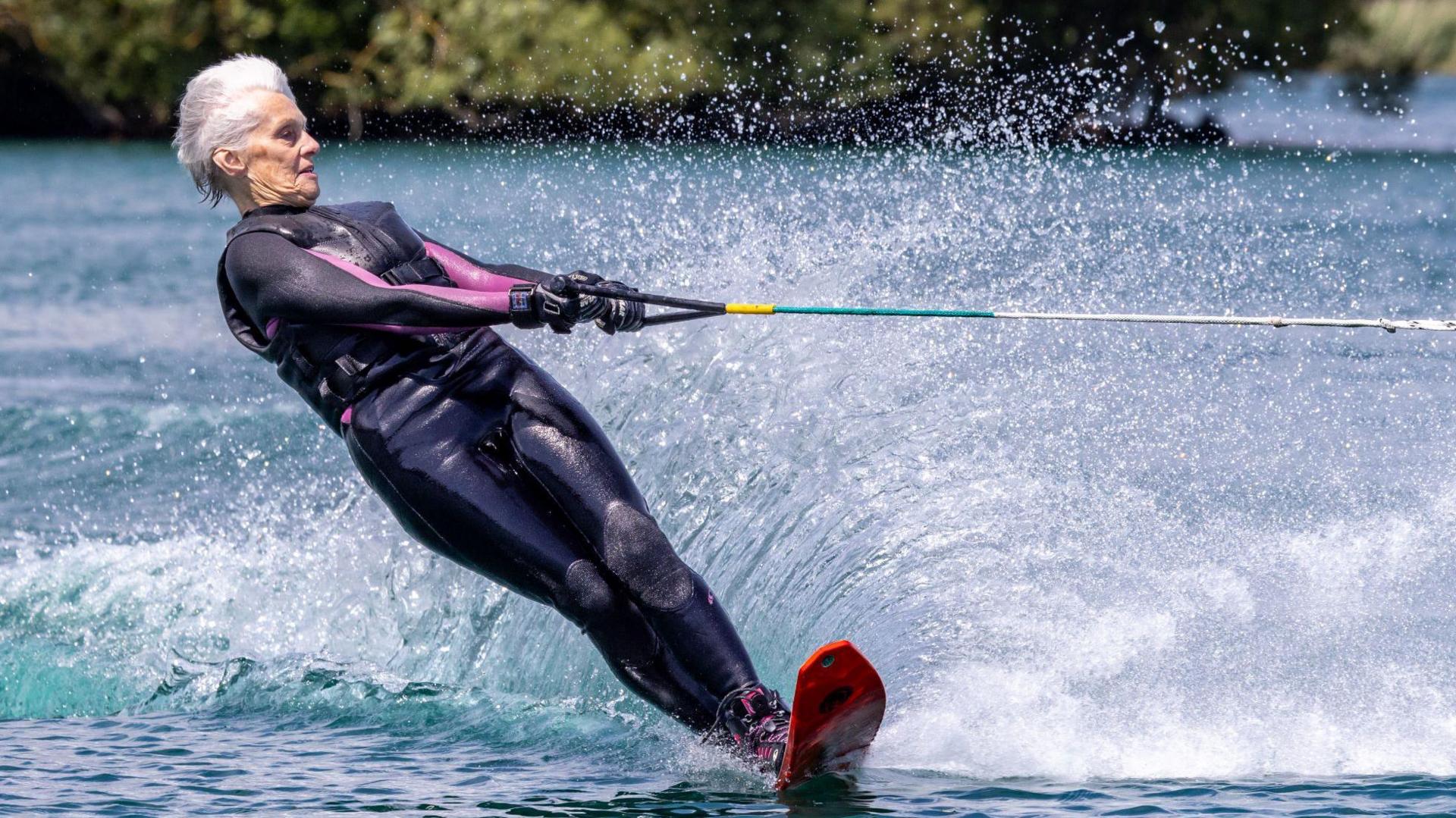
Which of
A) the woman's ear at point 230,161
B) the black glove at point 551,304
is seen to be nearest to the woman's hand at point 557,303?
the black glove at point 551,304

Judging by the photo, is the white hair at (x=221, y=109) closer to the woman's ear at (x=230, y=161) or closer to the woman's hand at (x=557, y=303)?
the woman's ear at (x=230, y=161)

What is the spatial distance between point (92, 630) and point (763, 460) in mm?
2135

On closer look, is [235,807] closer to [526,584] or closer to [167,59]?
[526,584]

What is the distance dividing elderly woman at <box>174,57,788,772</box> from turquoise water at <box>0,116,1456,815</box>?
33 centimetres

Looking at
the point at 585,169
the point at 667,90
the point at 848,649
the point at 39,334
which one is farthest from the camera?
the point at 667,90

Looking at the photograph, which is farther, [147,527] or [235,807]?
[147,527]

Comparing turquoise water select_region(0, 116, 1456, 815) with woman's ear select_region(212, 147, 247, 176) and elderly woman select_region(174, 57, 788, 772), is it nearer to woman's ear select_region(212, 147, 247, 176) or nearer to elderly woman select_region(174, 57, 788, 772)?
elderly woman select_region(174, 57, 788, 772)

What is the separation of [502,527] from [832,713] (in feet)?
2.60

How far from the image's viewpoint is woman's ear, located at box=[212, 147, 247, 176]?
386 centimetres

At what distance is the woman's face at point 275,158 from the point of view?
152 inches

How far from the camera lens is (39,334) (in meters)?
11.5

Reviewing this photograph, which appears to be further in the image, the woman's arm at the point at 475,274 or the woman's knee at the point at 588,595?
the woman's arm at the point at 475,274

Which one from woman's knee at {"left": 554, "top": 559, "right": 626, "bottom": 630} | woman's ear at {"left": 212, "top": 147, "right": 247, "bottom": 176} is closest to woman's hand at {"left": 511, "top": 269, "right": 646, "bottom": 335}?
woman's knee at {"left": 554, "top": 559, "right": 626, "bottom": 630}

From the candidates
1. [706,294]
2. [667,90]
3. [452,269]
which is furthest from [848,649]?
[667,90]
